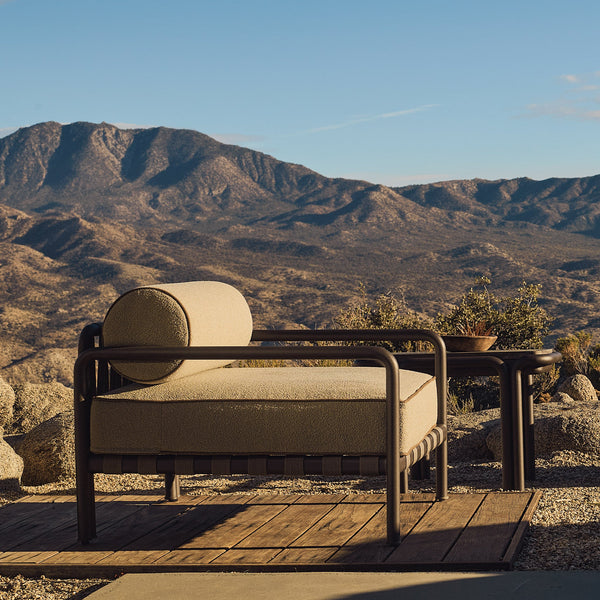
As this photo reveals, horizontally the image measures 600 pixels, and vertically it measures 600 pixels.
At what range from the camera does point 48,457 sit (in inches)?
222

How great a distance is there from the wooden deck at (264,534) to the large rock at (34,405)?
402cm

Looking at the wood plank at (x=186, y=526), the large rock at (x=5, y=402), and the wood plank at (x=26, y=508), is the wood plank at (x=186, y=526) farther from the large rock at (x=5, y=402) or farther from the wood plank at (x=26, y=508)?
the large rock at (x=5, y=402)

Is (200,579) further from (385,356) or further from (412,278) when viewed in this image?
(412,278)

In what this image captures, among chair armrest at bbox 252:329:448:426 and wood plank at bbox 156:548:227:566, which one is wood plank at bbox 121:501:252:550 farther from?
chair armrest at bbox 252:329:448:426

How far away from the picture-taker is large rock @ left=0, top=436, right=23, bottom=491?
5.20 m

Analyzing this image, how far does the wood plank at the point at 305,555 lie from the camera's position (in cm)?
315

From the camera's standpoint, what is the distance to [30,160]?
122 m

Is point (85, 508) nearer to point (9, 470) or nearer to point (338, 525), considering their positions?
point (338, 525)

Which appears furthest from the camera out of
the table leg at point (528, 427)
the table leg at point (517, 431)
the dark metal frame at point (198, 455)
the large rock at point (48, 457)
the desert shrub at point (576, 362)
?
the desert shrub at point (576, 362)

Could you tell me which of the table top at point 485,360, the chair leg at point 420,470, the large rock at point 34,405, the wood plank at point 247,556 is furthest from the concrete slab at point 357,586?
the large rock at point 34,405

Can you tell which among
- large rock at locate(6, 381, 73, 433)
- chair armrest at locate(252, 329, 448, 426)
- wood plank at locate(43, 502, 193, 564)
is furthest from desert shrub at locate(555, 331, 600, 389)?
wood plank at locate(43, 502, 193, 564)

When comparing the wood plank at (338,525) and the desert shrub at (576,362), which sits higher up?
the wood plank at (338,525)

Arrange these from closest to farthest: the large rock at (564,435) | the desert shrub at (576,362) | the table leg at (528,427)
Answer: the table leg at (528,427)
the large rock at (564,435)
the desert shrub at (576,362)

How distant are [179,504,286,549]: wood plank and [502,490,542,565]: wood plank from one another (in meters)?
1.03
